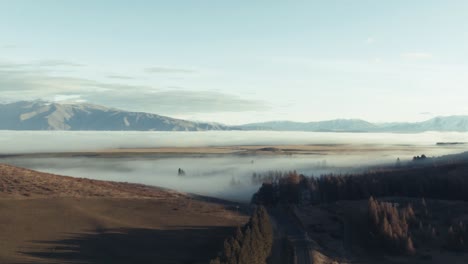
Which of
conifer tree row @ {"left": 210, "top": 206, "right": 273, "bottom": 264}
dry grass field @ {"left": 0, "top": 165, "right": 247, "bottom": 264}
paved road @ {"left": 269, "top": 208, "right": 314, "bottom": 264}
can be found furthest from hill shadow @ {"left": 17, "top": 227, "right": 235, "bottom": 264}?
paved road @ {"left": 269, "top": 208, "right": 314, "bottom": 264}

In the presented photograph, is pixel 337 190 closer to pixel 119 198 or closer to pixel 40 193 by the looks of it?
pixel 119 198

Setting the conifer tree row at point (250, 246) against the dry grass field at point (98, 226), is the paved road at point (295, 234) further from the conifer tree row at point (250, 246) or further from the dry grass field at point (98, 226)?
the dry grass field at point (98, 226)

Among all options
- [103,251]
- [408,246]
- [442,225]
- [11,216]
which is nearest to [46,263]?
[103,251]

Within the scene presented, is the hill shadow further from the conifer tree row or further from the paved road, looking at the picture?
the paved road

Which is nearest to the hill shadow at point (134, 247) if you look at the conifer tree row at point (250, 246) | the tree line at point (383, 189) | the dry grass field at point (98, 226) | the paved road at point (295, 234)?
the dry grass field at point (98, 226)

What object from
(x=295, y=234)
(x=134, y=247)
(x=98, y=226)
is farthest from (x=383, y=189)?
(x=134, y=247)

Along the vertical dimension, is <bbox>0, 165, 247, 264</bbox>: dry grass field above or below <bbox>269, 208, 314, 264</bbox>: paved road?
above

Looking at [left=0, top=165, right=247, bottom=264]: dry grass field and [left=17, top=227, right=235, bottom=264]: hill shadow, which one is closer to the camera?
[left=17, top=227, right=235, bottom=264]: hill shadow

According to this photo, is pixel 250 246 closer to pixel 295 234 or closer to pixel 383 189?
pixel 295 234

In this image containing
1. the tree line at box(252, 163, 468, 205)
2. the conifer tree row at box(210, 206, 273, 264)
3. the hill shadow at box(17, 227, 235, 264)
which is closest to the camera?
the conifer tree row at box(210, 206, 273, 264)
